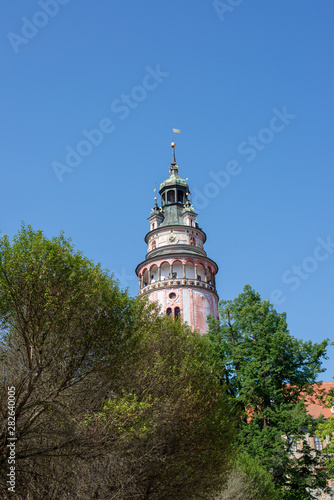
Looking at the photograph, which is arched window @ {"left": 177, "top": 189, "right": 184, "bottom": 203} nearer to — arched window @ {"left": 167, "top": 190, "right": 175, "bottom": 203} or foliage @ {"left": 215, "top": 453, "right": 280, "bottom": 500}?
arched window @ {"left": 167, "top": 190, "right": 175, "bottom": 203}

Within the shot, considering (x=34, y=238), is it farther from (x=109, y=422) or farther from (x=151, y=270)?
(x=151, y=270)

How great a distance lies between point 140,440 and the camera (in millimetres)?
19547

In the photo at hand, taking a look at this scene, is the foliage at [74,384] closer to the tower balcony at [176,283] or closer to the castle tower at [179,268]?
the castle tower at [179,268]

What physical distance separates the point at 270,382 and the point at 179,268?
24798 millimetres

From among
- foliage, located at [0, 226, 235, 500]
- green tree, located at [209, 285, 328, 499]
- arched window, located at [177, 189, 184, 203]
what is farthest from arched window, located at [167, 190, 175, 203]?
foliage, located at [0, 226, 235, 500]

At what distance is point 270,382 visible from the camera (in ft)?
108

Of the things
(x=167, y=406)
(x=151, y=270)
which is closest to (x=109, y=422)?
(x=167, y=406)

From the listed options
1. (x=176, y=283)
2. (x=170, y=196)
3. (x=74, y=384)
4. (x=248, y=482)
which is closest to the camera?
(x=74, y=384)

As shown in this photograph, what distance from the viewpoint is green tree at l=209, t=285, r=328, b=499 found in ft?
101

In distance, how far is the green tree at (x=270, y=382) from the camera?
101 feet

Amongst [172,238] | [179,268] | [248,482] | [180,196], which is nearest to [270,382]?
[248,482]

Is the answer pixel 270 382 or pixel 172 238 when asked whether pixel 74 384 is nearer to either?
pixel 270 382

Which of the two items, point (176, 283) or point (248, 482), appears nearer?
point (248, 482)

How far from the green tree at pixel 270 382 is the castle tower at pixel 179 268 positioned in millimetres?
14583
